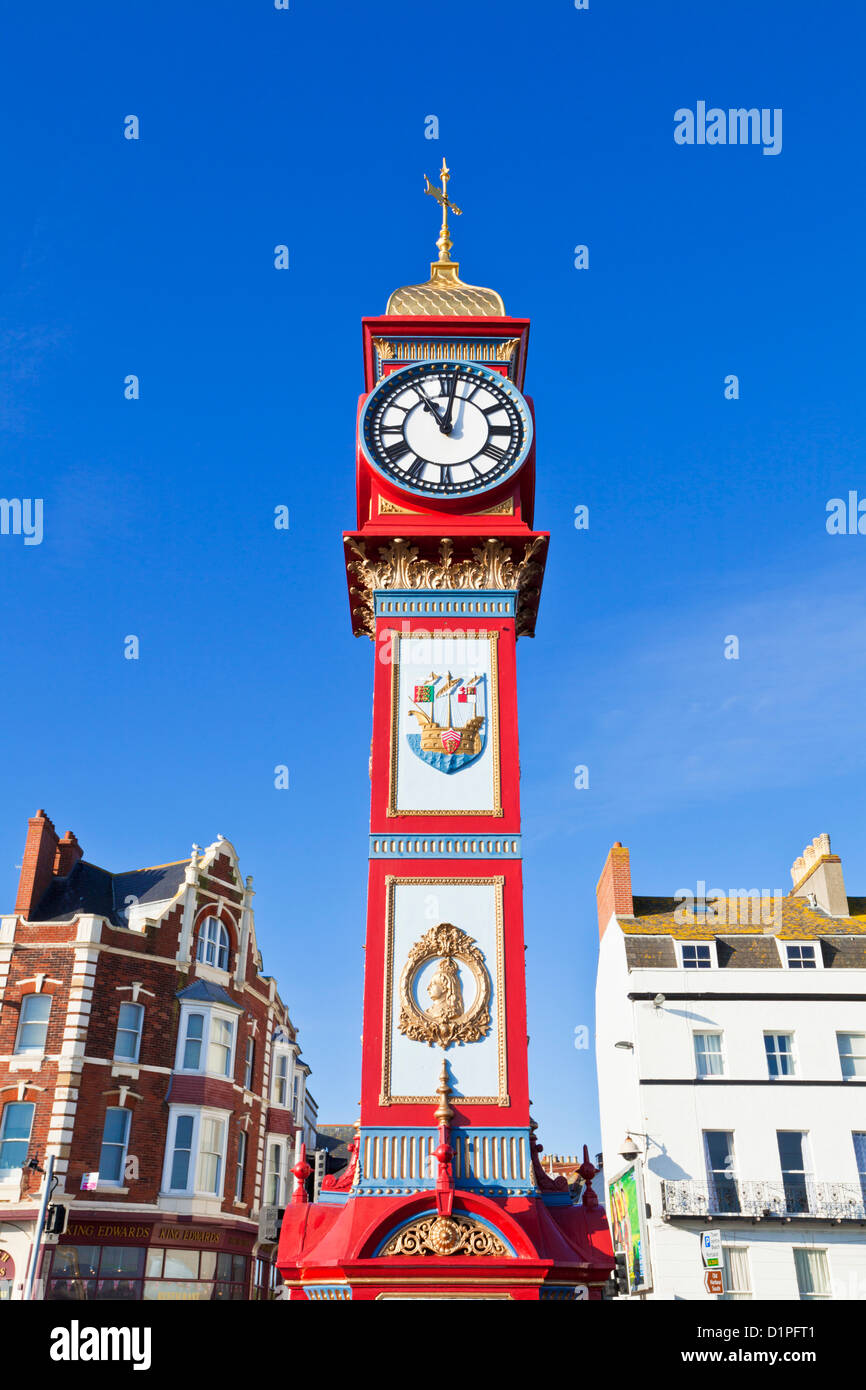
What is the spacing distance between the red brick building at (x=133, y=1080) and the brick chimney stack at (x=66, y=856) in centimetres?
7

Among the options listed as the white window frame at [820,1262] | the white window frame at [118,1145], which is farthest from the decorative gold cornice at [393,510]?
the white window frame at [820,1262]

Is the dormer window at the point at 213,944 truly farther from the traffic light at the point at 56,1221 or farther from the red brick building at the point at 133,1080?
the traffic light at the point at 56,1221

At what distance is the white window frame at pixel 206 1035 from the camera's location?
37562mm

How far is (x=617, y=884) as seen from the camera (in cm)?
4269

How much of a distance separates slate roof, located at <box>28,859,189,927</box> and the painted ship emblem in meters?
19.6

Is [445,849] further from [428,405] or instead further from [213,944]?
[213,944]

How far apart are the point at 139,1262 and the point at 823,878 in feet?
88.7

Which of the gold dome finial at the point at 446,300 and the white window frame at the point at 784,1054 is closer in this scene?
the gold dome finial at the point at 446,300

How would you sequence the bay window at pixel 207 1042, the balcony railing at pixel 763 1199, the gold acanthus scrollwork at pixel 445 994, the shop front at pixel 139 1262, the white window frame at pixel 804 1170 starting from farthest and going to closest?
the bay window at pixel 207 1042, the white window frame at pixel 804 1170, the balcony railing at pixel 763 1199, the shop front at pixel 139 1262, the gold acanthus scrollwork at pixel 445 994

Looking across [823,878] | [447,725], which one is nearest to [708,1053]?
[823,878]

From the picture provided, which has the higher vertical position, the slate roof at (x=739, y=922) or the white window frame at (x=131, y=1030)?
the slate roof at (x=739, y=922)

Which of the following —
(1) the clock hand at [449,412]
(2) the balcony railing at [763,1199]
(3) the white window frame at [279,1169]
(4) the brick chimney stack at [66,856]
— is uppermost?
(1) the clock hand at [449,412]

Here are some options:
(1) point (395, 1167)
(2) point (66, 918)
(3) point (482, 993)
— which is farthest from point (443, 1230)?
(2) point (66, 918)
